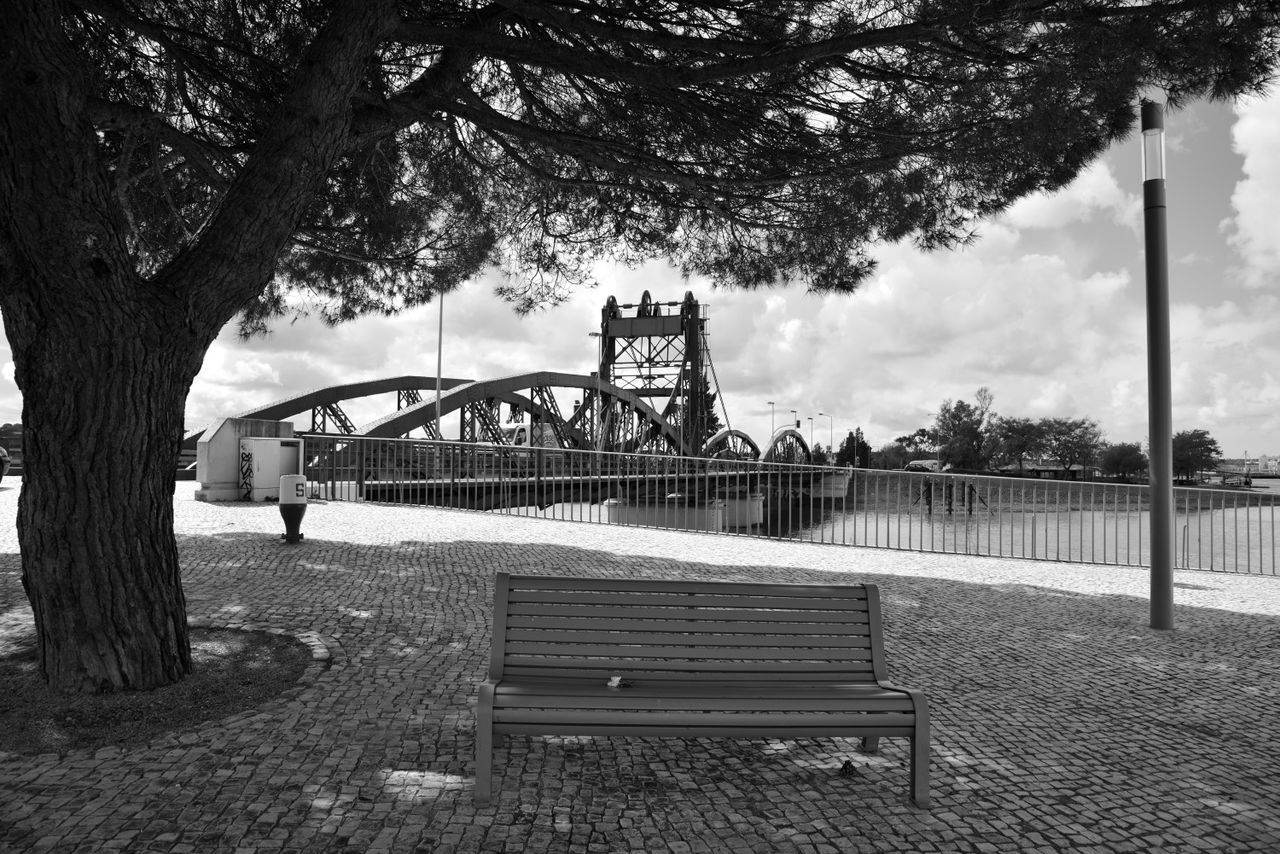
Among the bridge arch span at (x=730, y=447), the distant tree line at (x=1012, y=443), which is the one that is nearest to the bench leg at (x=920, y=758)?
the bridge arch span at (x=730, y=447)

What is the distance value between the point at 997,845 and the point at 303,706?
2.87m

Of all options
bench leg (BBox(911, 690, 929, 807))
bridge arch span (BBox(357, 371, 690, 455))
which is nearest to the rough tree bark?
bench leg (BBox(911, 690, 929, 807))

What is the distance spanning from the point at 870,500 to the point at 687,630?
823 cm

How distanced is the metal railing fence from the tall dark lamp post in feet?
9.50

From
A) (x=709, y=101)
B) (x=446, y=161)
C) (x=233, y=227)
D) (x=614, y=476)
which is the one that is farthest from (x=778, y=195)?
(x=614, y=476)

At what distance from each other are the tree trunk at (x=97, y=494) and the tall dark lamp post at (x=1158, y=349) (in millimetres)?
6327

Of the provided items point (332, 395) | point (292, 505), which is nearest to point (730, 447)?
point (332, 395)

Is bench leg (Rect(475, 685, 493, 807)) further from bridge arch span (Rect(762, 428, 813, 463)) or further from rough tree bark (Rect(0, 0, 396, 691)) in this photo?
bridge arch span (Rect(762, 428, 813, 463))

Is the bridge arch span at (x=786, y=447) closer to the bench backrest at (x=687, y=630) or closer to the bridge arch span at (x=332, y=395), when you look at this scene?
the bridge arch span at (x=332, y=395)

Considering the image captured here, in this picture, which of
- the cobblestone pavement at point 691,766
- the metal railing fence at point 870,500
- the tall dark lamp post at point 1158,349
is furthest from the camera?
the metal railing fence at point 870,500

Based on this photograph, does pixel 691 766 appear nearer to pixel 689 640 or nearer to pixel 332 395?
pixel 689 640

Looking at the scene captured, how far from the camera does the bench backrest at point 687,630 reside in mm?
3285

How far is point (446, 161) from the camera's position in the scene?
8602mm

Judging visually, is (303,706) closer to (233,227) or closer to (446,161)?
(233,227)
